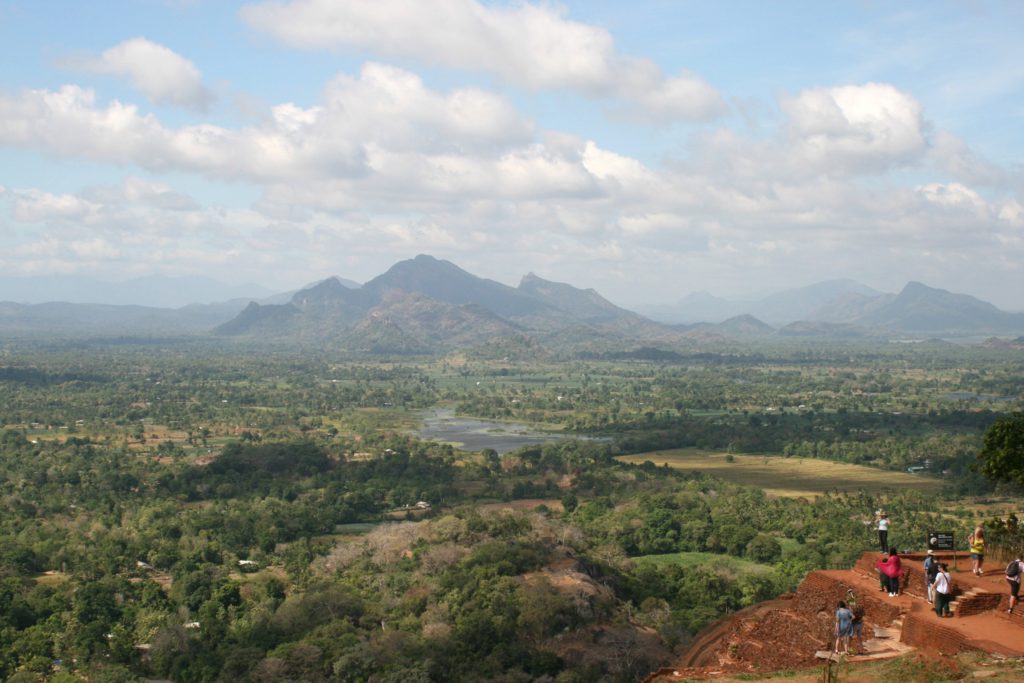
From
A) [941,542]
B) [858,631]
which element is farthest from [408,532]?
[858,631]

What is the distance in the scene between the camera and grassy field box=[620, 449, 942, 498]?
67375 millimetres

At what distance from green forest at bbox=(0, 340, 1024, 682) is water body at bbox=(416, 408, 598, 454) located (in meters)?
2.20

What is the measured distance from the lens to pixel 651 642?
106 ft

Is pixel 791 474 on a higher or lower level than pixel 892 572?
lower

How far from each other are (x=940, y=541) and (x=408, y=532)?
27.9 meters

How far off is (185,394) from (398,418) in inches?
1474

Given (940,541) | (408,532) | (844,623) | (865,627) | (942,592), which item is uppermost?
(940,541)

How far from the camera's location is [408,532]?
1789 inches

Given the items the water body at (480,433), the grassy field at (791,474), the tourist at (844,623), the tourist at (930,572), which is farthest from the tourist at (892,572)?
the water body at (480,433)

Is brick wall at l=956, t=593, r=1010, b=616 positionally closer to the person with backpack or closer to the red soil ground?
the red soil ground

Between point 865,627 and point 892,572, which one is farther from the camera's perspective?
point 892,572

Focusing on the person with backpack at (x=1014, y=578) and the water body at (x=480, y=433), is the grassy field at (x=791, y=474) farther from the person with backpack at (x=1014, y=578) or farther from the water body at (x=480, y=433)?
the person with backpack at (x=1014, y=578)

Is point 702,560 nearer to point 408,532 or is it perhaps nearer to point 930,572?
point 408,532

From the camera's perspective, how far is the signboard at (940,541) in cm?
2131
